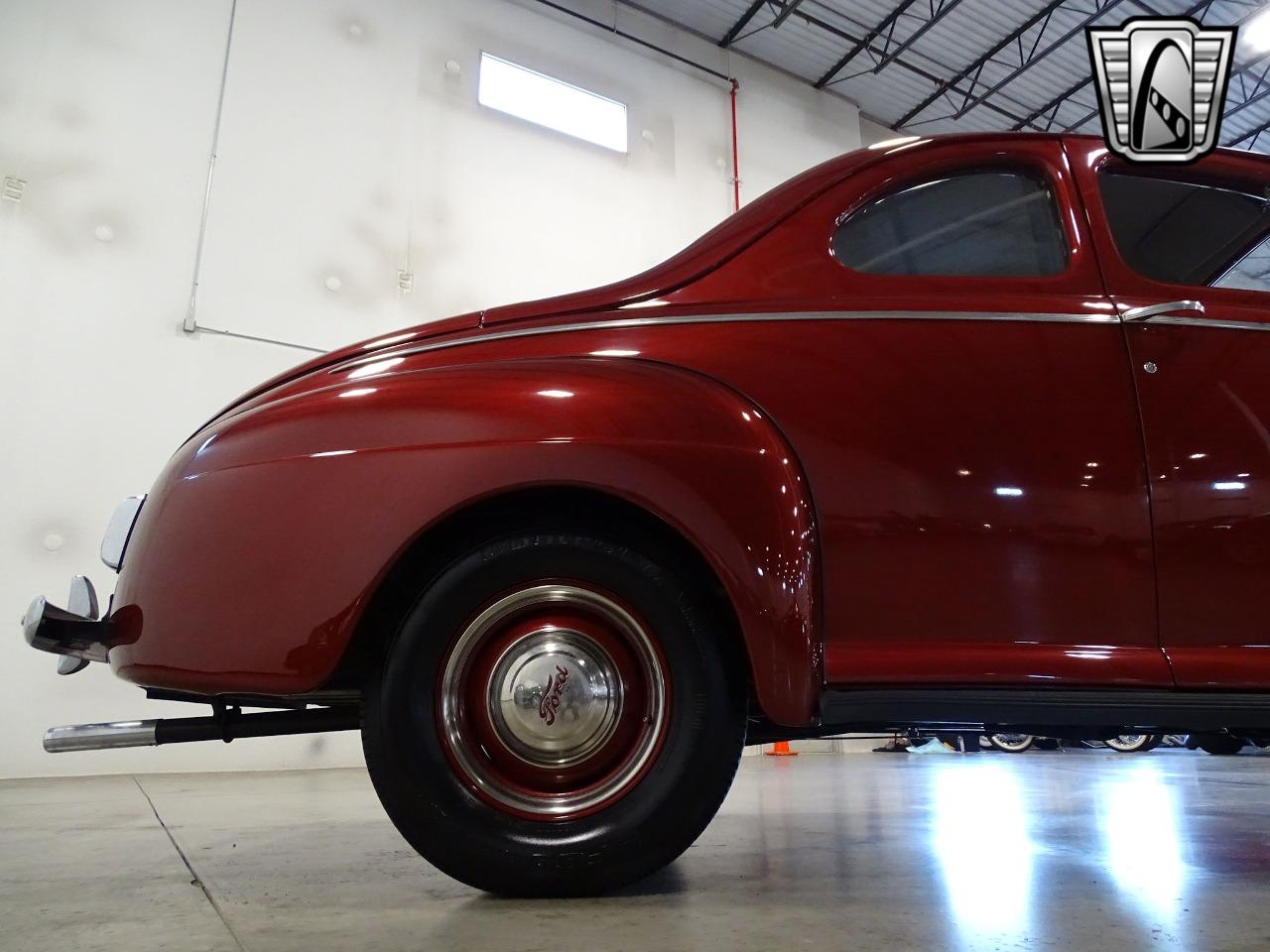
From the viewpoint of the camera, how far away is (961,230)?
70.9 inches

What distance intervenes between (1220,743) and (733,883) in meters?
1.36

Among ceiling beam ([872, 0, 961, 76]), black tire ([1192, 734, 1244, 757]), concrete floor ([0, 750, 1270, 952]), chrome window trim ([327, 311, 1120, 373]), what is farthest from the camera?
ceiling beam ([872, 0, 961, 76])

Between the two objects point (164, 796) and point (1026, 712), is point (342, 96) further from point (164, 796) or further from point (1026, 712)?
point (1026, 712)

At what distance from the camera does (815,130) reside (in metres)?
9.82

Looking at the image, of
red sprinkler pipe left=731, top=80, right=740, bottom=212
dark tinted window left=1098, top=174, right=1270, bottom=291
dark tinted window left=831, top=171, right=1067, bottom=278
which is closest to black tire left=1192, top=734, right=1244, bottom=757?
dark tinted window left=1098, top=174, right=1270, bottom=291

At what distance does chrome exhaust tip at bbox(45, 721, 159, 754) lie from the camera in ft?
5.06

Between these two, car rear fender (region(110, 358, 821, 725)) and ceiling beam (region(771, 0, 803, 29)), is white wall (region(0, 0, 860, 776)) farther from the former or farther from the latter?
car rear fender (region(110, 358, 821, 725))

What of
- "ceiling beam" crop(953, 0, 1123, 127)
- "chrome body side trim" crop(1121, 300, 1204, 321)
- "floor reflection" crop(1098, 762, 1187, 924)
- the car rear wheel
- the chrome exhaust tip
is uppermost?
"ceiling beam" crop(953, 0, 1123, 127)

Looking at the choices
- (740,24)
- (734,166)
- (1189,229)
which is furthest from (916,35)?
(1189,229)

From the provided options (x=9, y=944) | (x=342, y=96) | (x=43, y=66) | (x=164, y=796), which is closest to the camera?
(x=9, y=944)

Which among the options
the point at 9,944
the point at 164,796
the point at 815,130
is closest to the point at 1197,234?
the point at 9,944

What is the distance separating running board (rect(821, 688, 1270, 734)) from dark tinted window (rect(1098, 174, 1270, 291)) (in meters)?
0.90

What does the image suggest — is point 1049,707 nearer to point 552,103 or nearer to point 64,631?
point 64,631

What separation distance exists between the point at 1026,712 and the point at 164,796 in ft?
11.9
